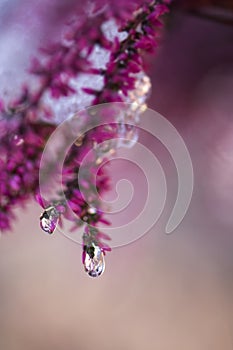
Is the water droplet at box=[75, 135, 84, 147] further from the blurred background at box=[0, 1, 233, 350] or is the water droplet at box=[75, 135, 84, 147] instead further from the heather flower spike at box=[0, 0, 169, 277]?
the blurred background at box=[0, 1, 233, 350]

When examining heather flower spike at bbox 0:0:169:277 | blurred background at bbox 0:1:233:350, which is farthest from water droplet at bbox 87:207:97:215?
blurred background at bbox 0:1:233:350

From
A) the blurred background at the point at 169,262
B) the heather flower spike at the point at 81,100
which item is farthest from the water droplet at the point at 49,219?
the blurred background at the point at 169,262

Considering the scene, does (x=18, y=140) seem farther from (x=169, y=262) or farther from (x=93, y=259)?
(x=169, y=262)

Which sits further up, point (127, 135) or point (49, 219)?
point (127, 135)

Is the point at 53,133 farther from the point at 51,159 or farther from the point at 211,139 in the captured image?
the point at 211,139

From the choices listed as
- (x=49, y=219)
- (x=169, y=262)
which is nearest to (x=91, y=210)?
(x=49, y=219)

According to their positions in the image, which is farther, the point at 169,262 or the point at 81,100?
the point at 169,262

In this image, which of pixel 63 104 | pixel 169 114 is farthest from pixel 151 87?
pixel 63 104
